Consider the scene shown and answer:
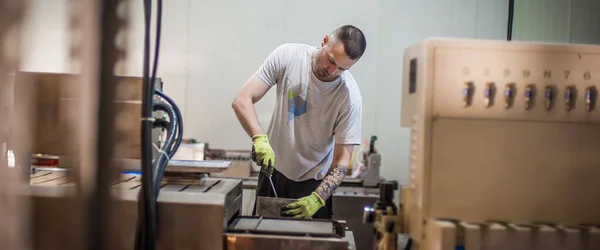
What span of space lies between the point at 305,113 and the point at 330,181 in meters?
0.31

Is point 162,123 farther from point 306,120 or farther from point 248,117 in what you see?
point 306,120

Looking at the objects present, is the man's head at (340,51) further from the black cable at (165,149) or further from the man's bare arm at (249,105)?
the black cable at (165,149)

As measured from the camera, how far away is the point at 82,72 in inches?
27.9

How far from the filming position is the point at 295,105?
82.5 inches

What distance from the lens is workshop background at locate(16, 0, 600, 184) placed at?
3.36m

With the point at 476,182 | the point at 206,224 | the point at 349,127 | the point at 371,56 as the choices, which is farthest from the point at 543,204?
the point at 371,56

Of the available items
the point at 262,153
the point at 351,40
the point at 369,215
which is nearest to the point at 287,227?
the point at 369,215

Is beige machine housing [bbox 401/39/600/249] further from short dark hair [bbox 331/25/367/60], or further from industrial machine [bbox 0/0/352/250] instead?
short dark hair [bbox 331/25/367/60]

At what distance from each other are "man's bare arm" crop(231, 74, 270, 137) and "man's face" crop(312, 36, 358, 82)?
0.77ft

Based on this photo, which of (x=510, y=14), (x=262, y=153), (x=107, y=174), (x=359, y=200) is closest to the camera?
(x=107, y=174)

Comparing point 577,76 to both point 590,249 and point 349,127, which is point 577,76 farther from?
point 349,127

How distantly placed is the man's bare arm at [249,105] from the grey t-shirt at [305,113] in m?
0.04

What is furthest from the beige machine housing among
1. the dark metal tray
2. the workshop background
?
the workshop background

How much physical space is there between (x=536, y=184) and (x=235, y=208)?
2.26ft
